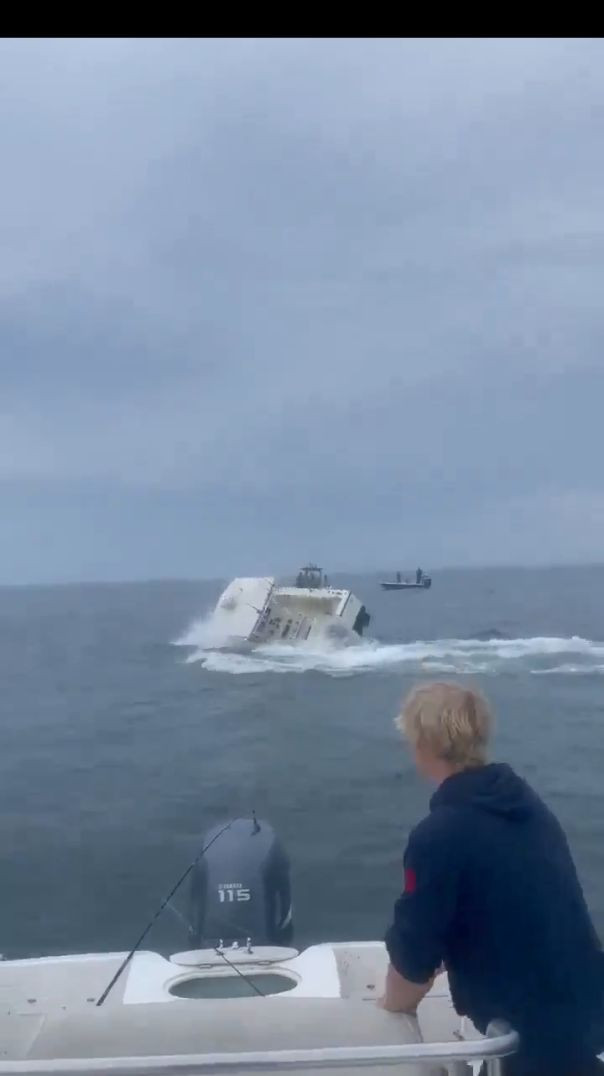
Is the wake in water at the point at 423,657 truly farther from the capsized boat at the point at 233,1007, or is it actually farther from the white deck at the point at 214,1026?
the white deck at the point at 214,1026

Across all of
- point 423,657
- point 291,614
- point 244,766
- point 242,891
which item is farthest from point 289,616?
point 242,891

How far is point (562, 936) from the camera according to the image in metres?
2.45

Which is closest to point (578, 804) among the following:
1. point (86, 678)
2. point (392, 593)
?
point (86, 678)

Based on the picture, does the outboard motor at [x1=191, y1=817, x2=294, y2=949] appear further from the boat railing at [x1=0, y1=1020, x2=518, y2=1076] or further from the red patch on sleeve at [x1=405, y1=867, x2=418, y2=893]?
the boat railing at [x1=0, y1=1020, x2=518, y2=1076]

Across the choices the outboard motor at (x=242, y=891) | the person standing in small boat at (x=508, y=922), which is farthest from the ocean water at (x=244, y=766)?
the outboard motor at (x=242, y=891)

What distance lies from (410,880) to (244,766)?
18971mm

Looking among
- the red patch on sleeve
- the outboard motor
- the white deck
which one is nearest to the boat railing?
the white deck

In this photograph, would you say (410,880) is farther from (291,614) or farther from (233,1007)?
(291,614)

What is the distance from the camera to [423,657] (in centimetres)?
4147

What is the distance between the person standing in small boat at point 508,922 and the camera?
243cm

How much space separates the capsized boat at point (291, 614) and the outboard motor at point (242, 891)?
3901 centimetres

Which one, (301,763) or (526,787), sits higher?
(526,787)

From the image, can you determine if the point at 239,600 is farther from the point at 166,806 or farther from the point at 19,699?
the point at 166,806
